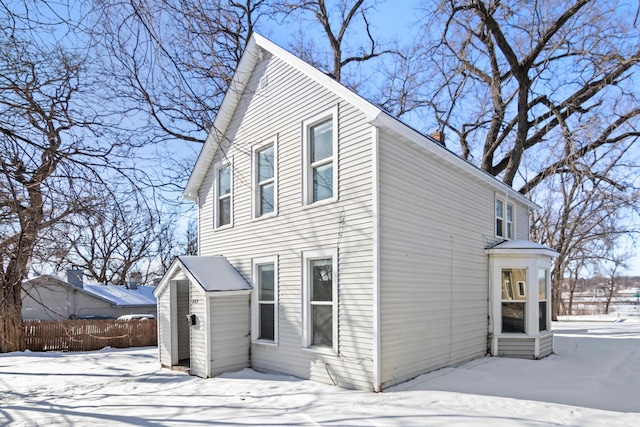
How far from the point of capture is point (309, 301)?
8.28 meters

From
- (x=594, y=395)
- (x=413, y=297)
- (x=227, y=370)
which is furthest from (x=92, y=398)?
(x=594, y=395)

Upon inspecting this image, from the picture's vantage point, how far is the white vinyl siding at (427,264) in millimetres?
7410

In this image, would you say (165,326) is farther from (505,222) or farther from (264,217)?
(505,222)

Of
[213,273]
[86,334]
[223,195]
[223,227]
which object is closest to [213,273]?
[213,273]

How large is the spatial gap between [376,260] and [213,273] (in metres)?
4.27

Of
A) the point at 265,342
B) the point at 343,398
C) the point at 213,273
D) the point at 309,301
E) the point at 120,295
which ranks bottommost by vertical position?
the point at 120,295

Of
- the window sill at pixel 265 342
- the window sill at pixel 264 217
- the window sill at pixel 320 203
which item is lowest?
the window sill at pixel 265 342

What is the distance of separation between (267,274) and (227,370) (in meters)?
2.18

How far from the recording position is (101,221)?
6.25m

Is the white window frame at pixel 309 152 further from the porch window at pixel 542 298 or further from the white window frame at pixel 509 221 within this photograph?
the white window frame at pixel 509 221

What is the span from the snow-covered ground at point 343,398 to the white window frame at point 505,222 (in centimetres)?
336

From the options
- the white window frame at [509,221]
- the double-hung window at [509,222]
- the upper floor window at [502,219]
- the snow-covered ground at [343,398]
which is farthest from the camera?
the double-hung window at [509,222]

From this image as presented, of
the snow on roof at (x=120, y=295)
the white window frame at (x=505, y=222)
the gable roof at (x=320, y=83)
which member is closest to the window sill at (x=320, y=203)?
the gable roof at (x=320, y=83)

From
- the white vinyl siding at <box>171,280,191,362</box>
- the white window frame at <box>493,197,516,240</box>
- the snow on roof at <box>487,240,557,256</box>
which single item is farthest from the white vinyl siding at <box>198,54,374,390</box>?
the white window frame at <box>493,197,516,240</box>
